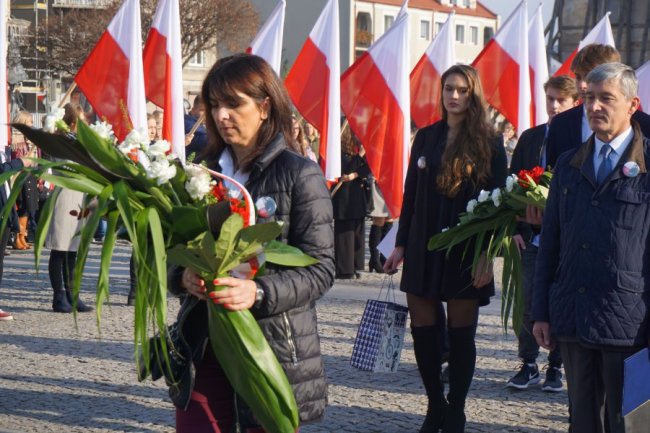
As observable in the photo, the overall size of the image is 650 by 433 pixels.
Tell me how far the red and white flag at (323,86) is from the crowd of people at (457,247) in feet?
20.2

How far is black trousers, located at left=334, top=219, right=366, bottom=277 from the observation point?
13.0 meters

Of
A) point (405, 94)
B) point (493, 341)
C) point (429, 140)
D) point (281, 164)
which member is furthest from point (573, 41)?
point (281, 164)

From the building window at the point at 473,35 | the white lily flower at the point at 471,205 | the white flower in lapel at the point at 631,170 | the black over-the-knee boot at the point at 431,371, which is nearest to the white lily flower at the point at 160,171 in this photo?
the white flower in lapel at the point at 631,170

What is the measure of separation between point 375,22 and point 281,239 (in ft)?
263

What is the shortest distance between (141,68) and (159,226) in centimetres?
819

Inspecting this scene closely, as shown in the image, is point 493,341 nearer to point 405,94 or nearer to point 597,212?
point 405,94

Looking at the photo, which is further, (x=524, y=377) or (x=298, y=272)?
(x=524, y=377)

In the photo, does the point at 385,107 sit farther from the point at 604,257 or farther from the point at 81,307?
the point at 604,257

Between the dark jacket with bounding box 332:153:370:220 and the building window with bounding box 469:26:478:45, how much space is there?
7794cm

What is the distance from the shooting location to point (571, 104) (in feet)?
21.9

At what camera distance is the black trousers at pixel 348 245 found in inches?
511

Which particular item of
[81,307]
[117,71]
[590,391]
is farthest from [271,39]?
[590,391]

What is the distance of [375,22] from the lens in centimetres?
8244

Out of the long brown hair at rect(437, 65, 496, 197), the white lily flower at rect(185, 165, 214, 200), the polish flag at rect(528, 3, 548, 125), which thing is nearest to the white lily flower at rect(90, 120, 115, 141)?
the white lily flower at rect(185, 165, 214, 200)
